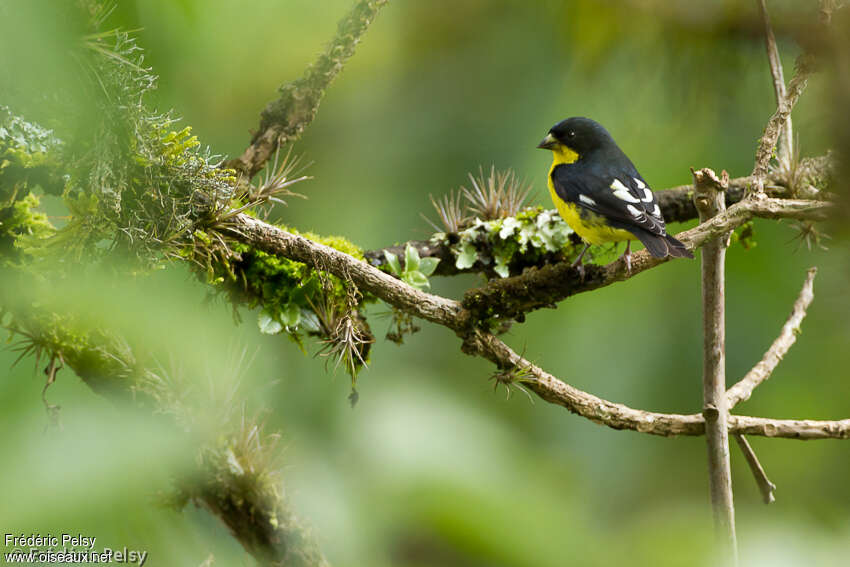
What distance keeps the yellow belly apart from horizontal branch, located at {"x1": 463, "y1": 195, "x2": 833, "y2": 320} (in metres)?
0.10

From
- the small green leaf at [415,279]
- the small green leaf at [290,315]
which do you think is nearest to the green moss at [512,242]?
the small green leaf at [415,279]

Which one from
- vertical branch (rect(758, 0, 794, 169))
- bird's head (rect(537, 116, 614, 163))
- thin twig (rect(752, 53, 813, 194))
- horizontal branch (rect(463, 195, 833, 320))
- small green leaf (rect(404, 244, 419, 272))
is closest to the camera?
vertical branch (rect(758, 0, 794, 169))

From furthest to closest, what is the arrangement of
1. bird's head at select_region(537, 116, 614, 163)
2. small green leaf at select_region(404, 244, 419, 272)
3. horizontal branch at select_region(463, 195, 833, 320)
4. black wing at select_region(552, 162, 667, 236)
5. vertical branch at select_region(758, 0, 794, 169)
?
bird's head at select_region(537, 116, 614, 163), small green leaf at select_region(404, 244, 419, 272), black wing at select_region(552, 162, 667, 236), horizontal branch at select_region(463, 195, 833, 320), vertical branch at select_region(758, 0, 794, 169)

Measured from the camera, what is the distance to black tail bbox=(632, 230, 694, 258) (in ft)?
3.60

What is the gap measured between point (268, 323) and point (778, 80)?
2.91 ft

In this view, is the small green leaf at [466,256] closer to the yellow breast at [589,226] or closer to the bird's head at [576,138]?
the yellow breast at [589,226]

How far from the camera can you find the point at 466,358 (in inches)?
106

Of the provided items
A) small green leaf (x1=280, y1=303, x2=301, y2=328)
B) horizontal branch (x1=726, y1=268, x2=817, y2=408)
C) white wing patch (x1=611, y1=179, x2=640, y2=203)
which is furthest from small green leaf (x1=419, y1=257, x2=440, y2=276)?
horizontal branch (x1=726, y1=268, x2=817, y2=408)

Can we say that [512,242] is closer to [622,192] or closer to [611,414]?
[622,192]

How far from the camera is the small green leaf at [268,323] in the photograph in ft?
4.01

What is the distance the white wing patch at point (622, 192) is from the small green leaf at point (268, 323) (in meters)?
0.65

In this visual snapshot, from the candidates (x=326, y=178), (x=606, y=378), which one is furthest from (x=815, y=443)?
(x=326, y=178)

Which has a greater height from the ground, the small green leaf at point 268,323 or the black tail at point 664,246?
the black tail at point 664,246

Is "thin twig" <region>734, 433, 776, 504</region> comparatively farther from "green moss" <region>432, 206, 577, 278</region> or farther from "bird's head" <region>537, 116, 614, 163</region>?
"bird's head" <region>537, 116, 614, 163</region>
